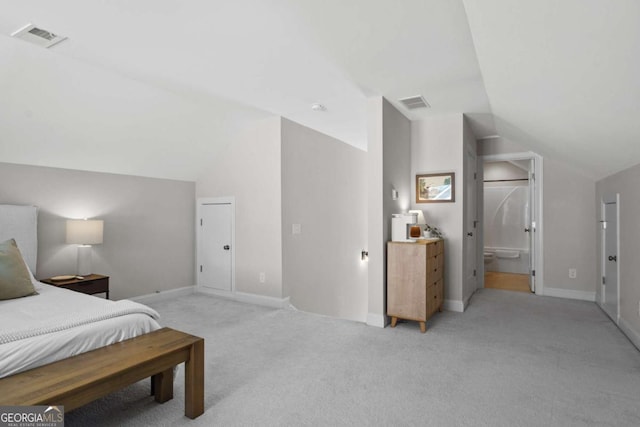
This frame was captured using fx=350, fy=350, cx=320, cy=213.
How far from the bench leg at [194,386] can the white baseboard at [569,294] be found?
4.87 m

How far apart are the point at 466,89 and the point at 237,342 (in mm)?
3223

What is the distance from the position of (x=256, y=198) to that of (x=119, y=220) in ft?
5.72

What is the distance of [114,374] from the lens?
1726mm

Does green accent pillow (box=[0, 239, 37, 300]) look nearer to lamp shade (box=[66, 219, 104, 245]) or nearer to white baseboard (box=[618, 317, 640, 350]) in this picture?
lamp shade (box=[66, 219, 104, 245])

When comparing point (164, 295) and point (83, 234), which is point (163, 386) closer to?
point (83, 234)

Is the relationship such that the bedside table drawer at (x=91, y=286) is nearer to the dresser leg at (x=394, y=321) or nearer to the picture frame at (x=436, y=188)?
the dresser leg at (x=394, y=321)

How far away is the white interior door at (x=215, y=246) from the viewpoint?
4.95 meters

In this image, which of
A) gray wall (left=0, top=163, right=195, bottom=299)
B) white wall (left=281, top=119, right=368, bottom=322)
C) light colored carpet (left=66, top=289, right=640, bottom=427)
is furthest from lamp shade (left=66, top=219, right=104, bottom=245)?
white wall (left=281, top=119, right=368, bottom=322)

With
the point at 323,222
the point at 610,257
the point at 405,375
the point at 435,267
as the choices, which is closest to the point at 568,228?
the point at 610,257

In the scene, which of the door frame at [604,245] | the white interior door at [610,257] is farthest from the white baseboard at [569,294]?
the white interior door at [610,257]

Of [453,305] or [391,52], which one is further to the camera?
[453,305]

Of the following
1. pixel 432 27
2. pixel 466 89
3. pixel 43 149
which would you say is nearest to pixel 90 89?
pixel 43 149

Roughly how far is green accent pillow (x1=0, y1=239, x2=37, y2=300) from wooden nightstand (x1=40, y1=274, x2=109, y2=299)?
835mm

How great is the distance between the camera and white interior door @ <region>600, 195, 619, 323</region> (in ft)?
11.8
